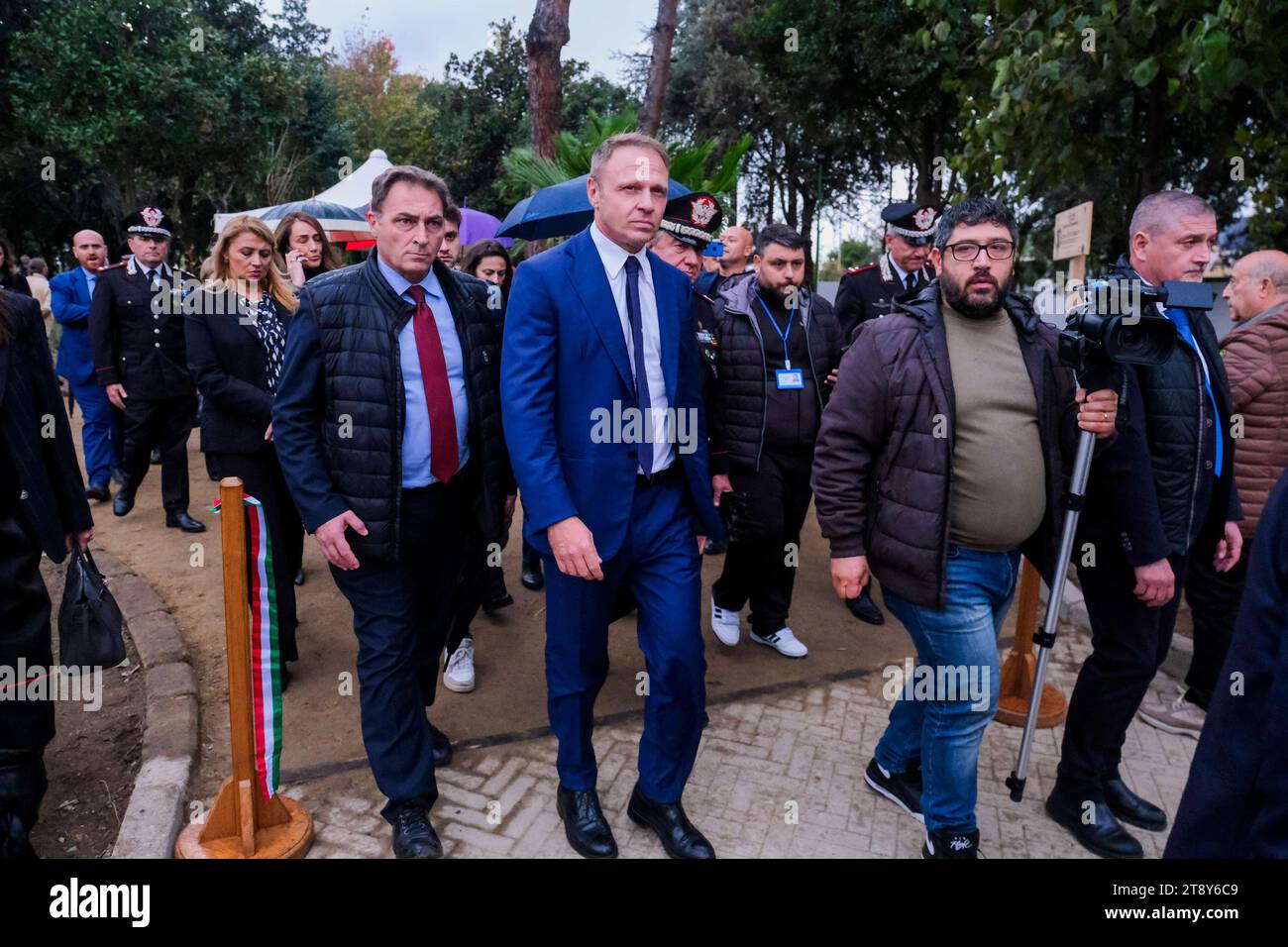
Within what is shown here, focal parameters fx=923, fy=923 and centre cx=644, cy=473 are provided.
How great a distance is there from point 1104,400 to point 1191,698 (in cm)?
208

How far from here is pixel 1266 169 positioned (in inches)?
392

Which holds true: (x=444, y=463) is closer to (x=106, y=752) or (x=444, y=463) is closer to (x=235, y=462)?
(x=235, y=462)

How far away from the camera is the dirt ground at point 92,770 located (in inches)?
127

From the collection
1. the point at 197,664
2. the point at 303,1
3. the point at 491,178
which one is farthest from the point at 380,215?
the point at 303,1

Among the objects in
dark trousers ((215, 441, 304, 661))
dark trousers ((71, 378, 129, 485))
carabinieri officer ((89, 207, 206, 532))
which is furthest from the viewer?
dark trousers ((71, 378, 129, 485))

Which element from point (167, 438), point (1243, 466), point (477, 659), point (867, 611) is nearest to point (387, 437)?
point (477, 659)

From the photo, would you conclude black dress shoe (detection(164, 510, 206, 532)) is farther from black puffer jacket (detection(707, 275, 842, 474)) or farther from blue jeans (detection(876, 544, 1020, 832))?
blue jeans (detection(876, 544, 1020, 832))

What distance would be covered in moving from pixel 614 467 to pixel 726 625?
220 cm

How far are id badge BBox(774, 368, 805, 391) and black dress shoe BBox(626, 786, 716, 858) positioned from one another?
7.31 feet

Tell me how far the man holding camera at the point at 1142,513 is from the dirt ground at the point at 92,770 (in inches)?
135

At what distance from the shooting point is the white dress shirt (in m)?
3.00

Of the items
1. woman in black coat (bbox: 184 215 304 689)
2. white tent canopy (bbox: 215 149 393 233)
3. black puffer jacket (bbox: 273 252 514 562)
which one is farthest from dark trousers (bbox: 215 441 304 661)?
white tent canopy (bbox: 215 149 393 233)

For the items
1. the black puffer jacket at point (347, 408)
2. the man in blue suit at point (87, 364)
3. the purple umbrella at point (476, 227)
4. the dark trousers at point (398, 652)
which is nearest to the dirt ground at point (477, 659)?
the dark trousers at point (398, 652)

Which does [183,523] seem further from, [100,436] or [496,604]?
[496,604]
